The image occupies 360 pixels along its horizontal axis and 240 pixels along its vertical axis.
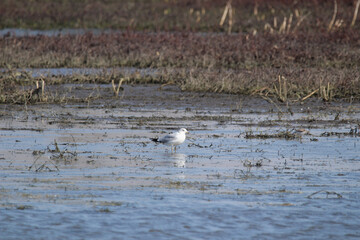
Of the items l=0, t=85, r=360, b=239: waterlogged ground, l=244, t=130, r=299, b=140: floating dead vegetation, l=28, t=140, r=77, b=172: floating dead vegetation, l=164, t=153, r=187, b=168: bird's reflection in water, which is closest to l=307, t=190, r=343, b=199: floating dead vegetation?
l=0, t=85, r=360, b=239: waterlogged ground

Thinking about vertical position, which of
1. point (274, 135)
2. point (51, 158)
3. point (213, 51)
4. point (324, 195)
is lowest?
point (324, 195)

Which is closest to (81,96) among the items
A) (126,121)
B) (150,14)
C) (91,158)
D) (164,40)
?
(126,121)

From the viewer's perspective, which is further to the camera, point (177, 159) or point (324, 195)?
point (177, 159)

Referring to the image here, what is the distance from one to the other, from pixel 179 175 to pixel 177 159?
1.25 m

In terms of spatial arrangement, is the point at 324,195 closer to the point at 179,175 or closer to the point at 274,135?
the point at 179,175

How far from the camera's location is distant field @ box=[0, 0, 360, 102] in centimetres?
1856

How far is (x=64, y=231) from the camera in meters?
7.25

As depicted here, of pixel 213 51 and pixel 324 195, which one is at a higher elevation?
pixel 213 51

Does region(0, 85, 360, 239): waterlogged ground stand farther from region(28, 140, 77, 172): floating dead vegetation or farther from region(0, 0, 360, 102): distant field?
region(0, 0, 360, 102): distant field

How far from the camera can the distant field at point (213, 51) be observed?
18.6 meters

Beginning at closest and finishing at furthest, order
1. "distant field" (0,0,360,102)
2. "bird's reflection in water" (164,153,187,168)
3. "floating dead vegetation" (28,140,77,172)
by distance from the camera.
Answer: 1. "floating dead vegetation" (28,140,77,172)
2. "bird's reflection in water" (164,153,187,168)
3. "distant field" (0,0,360,102)

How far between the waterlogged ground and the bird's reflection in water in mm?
17

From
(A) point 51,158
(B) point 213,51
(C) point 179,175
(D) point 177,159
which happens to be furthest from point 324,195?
(B) point 213,51

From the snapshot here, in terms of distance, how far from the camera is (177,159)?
35.7 feet
